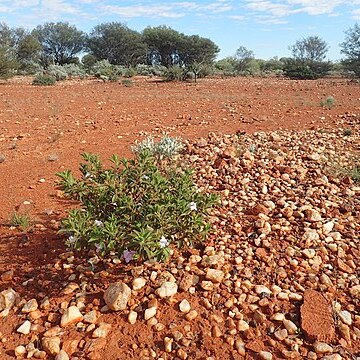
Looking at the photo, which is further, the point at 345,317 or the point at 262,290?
the point at 262,290

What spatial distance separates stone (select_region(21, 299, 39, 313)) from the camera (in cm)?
237

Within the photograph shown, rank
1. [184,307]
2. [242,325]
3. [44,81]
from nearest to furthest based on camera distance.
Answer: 1. [242,325]
2. [184,307]
3. [44,81]

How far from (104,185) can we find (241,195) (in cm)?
149

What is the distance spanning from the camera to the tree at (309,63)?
24.7 m

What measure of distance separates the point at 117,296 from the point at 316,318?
112 cm

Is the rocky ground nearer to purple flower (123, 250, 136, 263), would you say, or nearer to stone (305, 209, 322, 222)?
stone (305, 209, 322, 222)

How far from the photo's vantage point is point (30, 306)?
239cm

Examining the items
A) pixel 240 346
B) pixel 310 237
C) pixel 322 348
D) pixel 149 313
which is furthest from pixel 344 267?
pixel 149 313

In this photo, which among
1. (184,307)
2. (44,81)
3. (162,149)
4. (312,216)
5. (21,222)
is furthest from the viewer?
(44,81)

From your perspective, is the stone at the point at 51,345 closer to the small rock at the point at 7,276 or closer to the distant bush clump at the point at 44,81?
the small rock at the point at 7,276

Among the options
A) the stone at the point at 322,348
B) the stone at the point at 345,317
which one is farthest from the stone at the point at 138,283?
A: the stone at the point at 345,317

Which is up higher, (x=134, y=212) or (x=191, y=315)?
(x=134, y=212)

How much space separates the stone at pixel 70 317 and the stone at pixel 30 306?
0.23 m

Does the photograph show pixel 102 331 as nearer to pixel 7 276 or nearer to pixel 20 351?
pixel 20 351
